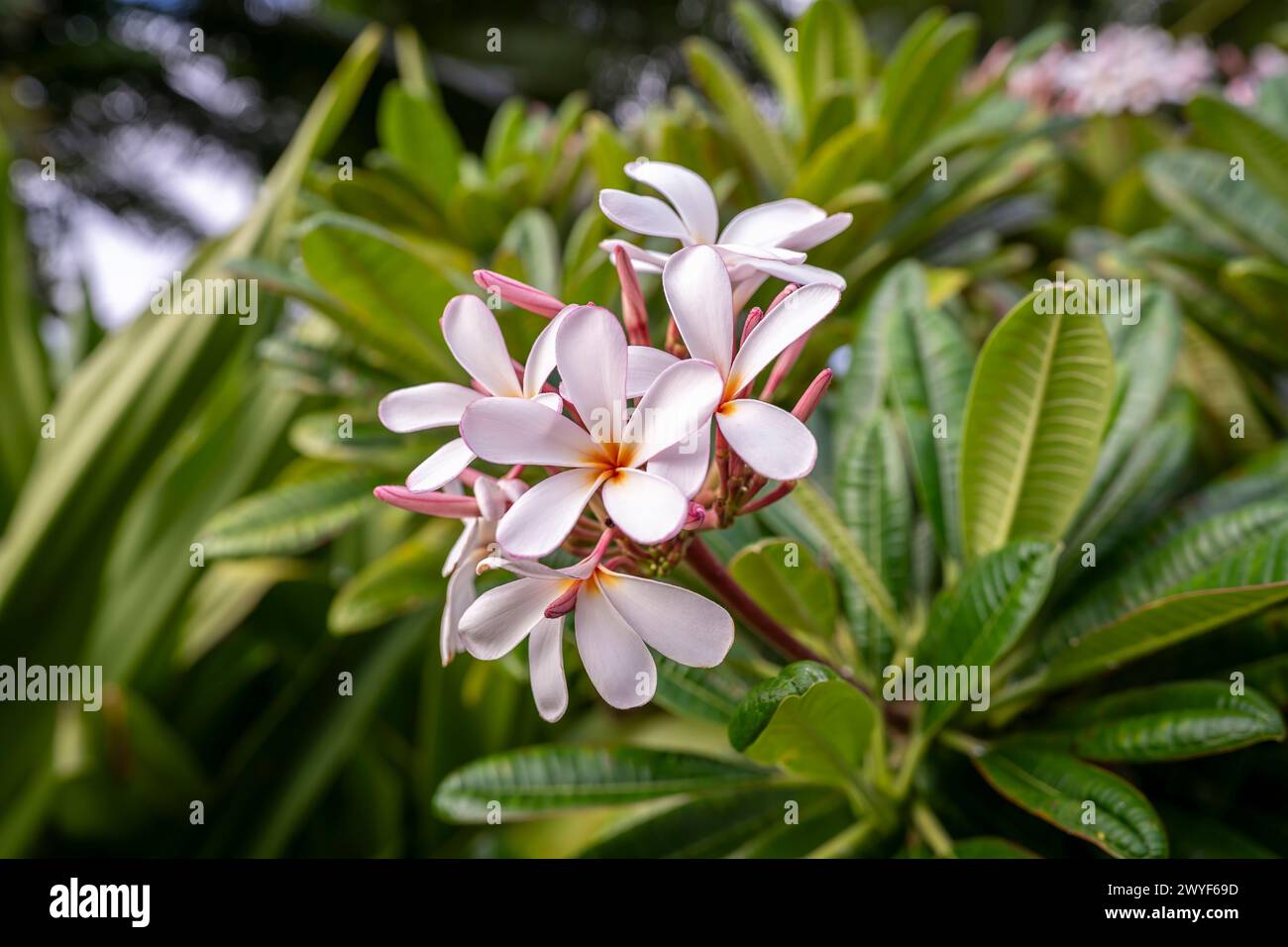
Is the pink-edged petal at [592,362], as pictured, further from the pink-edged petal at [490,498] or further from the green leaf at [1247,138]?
the green leaf at [1247,138]

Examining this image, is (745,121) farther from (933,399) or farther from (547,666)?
(547,666)

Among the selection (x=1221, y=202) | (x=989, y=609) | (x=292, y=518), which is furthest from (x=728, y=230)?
(x=1221, y=202)

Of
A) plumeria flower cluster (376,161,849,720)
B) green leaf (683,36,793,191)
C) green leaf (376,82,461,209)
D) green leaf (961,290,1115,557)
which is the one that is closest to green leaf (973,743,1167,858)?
green leaf (961,290,1115,557)

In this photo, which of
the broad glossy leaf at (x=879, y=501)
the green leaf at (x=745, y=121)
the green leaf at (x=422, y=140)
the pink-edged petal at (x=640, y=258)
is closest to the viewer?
the pink-edged petal at (x=640, y=258)

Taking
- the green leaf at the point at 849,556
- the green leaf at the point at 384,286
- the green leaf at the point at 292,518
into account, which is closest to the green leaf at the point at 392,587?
the green leaf at the point at 292,518

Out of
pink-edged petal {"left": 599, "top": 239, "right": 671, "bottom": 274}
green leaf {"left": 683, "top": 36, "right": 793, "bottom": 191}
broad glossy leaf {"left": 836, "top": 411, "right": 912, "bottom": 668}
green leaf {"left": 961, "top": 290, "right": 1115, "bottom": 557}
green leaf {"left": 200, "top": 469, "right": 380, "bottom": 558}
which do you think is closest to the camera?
pink-edged petal {"left": 599, "top": 239, "right": 671, "bottom": 274}

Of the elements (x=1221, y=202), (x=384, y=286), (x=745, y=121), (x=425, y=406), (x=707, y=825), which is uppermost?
(x=745, y=121)

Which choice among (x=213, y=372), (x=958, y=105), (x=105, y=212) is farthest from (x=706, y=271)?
(x=105, y=212)

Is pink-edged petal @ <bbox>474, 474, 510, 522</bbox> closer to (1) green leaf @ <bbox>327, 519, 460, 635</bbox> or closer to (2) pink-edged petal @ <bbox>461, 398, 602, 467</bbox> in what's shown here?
(2) pink-edged petal @ <bbox>461, 398, 602, 467</bbox>
